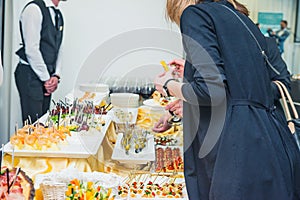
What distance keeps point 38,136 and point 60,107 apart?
0.58 m

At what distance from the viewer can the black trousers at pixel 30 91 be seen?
353 centimetres

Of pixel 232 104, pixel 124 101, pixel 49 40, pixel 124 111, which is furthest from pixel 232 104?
pixel 49 40

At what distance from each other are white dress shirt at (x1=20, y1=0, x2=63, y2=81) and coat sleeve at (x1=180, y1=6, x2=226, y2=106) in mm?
2403

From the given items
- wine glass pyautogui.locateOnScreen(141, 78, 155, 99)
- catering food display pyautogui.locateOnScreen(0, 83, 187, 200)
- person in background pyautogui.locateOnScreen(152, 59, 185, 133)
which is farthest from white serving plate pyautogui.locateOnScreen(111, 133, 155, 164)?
wine glass pyautogui.locateOnScreen(141, 78, 155, 99)

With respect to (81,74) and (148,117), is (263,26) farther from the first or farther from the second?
(148,117)

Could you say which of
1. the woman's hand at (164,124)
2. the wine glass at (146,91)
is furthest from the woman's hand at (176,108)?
the wine glass at (146,91)

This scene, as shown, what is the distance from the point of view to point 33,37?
11.1 ft

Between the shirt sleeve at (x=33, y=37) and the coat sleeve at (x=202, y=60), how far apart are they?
240 centimetres

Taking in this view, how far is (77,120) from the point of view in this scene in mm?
2080

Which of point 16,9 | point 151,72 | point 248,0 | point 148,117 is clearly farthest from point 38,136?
point 248,0

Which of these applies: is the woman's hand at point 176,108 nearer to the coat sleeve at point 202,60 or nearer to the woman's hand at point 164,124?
the woman's hand at point 164,124

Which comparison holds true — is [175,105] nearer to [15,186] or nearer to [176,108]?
[176,108]

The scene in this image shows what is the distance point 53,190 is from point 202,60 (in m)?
0.57

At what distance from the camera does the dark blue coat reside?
117 centimetres
